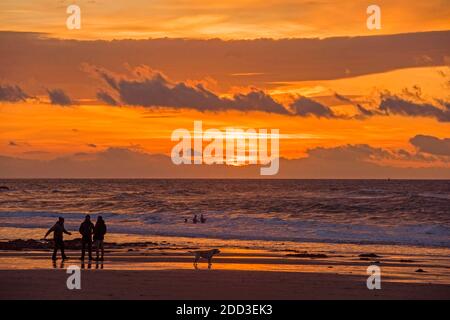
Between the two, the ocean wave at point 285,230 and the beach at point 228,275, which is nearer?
the beach at point 228,275

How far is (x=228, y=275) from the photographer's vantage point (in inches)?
941

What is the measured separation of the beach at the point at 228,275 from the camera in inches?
782

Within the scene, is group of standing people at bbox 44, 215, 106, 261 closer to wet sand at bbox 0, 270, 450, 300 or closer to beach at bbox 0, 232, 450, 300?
beach at bbox 0, 232, 450, 300

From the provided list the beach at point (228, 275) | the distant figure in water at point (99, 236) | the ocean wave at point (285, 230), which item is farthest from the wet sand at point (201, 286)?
the ocean wave at point (285, 230)

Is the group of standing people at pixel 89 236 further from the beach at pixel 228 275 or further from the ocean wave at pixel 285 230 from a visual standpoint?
the ocean wave at pixel 285 230

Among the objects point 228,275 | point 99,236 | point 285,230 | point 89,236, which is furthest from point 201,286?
point 285,230

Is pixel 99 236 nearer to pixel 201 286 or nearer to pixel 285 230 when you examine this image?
pixel 201 286

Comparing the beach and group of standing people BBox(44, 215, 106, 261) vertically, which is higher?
group of standing people BBox(44, 215, 106, 261)

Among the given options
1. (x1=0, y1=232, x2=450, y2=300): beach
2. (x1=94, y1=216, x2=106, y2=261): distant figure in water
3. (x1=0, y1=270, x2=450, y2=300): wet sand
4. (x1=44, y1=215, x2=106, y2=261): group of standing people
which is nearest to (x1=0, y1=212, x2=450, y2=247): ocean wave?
(x1=0, y1=232, x2=450, y2=300): beach

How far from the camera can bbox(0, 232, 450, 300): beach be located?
19875 millimetres

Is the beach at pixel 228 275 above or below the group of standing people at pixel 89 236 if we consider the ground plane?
below

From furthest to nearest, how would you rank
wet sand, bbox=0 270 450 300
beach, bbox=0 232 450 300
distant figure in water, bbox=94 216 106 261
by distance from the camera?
distant figure in water, bbox=94 216 106 261 → beach, bbox=0 232 450 300 → wet sand, bbox=0 270 450 300

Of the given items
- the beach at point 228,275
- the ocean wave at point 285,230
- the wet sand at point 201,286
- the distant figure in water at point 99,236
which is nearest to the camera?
the wet sand at point 201,286
